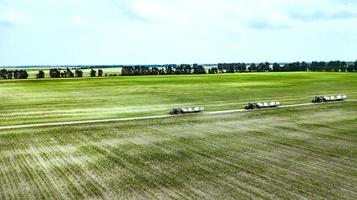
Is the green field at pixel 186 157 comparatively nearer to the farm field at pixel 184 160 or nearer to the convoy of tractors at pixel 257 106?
the farm field at pixel 184 160

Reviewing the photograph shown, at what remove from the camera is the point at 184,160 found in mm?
29203

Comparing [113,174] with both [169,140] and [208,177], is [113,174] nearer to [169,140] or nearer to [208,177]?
[208,177]

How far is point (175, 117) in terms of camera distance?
49.5 meters

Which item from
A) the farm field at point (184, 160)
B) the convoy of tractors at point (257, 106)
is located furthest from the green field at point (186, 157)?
the convoy of tractors at point (257, 106)

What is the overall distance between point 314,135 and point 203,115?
16597 mm

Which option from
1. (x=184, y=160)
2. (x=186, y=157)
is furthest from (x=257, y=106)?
(x=184, y=160)

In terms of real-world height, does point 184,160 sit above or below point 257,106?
below

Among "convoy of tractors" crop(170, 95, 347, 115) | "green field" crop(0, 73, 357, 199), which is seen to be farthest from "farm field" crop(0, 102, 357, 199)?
"convoy of tractors" crop(170, 95, 347, 115)

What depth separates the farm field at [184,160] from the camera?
22609 millimetres

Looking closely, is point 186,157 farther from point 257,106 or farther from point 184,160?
point 257,106

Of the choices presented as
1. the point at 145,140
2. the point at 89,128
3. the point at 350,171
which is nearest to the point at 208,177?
the point at 350,171

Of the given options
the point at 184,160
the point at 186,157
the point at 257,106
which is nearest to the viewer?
the point at 184,160

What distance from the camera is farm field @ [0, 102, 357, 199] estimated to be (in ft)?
74.2

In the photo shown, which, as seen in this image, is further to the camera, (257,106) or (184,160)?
(257,106)
